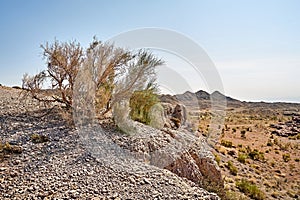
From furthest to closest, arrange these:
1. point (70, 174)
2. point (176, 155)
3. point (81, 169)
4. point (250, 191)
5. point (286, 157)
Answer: point (286, 157)
point (250, 191)
point (176, 155)
point (81, 169)
point (70, 174)

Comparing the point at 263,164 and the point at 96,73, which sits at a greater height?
the point at 96,73

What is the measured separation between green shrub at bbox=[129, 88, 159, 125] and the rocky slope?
2776 millimetres

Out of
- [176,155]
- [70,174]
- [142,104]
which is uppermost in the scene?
[142,104]

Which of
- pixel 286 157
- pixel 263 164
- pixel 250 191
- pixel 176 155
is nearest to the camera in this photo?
pixel 176 155

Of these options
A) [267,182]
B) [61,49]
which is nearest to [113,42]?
[61,49]

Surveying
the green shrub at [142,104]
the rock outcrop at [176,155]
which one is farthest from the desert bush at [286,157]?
the green shrub at [142,104]

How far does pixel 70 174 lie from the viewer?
7254 millimetres

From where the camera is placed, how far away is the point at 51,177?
7047mm

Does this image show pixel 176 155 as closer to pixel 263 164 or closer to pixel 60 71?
pixel 60 71

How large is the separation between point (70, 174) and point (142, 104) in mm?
6283

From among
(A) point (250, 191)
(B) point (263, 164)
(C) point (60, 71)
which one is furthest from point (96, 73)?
(B) point (263, 164)

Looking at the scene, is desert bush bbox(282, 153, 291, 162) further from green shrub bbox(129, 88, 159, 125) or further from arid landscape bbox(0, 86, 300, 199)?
green shrub bbox(129, 88, 159, 125)

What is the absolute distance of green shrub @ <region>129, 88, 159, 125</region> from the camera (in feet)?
41.5

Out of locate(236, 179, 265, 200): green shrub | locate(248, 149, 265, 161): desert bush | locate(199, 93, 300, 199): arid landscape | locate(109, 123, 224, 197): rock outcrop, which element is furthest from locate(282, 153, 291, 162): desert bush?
locate(109, 123, 224, 197): rock outcrop
